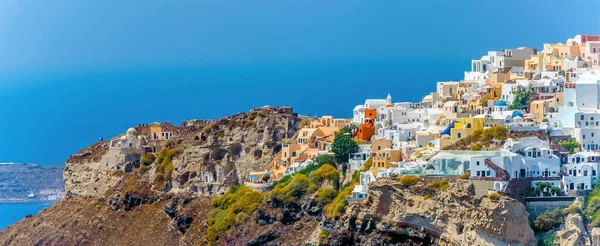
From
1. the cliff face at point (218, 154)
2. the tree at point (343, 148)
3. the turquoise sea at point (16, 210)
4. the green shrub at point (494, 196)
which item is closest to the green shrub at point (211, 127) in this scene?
the cliff face at point (218, 154)

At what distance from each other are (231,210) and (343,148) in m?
6.10

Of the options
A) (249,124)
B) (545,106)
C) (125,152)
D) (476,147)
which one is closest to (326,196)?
(476,147)

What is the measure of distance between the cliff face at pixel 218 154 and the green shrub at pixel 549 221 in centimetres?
2444

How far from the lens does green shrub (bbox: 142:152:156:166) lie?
9019cm

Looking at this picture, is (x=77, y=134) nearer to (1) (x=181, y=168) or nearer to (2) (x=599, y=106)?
(1) (x=181, y=168)

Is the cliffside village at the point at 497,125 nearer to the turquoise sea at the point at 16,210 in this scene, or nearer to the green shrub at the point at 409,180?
the green shrub at the point at 409,180

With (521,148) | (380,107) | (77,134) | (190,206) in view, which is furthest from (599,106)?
(77,134)

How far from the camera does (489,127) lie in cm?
6888

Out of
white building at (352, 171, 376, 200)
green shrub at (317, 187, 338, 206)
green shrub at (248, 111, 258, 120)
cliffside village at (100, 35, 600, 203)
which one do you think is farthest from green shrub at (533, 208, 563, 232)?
green shrub at (248, 111, 258, 120)

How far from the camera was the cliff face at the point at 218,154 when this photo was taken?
84.2 metres

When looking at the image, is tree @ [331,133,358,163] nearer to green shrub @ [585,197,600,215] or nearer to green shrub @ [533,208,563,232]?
green shrub @ [533,208,563,232]

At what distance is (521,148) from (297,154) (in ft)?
60.0

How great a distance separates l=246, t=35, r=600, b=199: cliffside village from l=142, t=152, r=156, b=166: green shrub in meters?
9.97

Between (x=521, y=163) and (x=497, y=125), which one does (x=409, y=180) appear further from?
(x=497, y=125)
